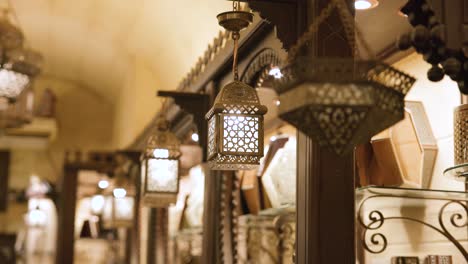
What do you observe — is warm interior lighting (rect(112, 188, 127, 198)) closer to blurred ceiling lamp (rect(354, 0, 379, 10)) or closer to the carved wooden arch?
the carved wooden arch

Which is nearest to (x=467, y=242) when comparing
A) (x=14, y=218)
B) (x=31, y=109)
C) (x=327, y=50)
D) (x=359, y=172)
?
(x=359, y=172)

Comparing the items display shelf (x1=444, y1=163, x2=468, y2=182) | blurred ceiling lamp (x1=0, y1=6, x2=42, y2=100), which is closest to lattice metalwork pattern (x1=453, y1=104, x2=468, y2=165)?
display shelf (x1=444, y1=163, x2=468, y2=182)

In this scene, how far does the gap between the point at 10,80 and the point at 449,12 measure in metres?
3.98

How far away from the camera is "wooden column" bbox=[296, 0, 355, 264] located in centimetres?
314

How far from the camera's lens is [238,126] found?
137 inches

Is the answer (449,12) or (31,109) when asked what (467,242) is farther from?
(31,109)

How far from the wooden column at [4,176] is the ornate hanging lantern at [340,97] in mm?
13330

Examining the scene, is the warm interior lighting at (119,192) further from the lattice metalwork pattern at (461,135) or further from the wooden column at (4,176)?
the wooden column at (4,176)

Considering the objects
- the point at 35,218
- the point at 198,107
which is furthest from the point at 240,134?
the point at 35,218

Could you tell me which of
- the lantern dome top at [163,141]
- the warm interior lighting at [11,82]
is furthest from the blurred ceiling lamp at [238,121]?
the warm interior lighting at [11,82]

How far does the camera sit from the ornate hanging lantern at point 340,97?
200 cm

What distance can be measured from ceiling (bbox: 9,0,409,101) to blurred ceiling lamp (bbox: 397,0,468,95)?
205 centimetres

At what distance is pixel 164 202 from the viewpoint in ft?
17.6

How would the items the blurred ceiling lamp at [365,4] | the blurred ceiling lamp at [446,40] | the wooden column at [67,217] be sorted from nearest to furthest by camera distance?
the blurred ceiling lamp at [446,40] → the blurred ceiling lamp at [365,4] → the wooden column at [67,217]
